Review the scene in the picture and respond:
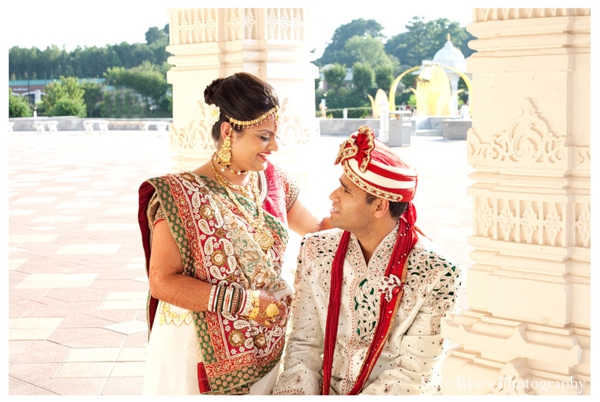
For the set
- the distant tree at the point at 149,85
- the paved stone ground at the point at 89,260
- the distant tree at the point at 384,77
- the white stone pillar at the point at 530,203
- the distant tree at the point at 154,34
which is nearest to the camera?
the white stone pillar at the point at 530,203

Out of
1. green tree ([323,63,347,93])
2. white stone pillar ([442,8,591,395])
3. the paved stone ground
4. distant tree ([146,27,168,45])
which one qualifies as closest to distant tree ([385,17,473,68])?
green tree ([323,63,347,93])

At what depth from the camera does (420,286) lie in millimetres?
2150

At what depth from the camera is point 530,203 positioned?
2.20m

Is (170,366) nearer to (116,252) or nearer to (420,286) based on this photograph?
(420,286)

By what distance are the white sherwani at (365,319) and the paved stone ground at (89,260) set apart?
1068 mm

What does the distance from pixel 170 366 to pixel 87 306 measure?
2.91m

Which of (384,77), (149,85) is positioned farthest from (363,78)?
(149,85)

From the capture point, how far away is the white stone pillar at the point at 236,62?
3436mm

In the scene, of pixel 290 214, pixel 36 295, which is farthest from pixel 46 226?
pixel 290 214

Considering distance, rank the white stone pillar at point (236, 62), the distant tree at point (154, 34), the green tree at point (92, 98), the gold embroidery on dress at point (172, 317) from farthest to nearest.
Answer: the distant tree at point (154, 34) < the green tree at point (92, 98) < the white stone pillar at point (236, 62) < the gold embroidery on dress at point (172, 317)

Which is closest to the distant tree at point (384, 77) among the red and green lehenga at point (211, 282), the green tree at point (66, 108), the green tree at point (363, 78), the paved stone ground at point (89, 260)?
the green tree at point (363, 78)

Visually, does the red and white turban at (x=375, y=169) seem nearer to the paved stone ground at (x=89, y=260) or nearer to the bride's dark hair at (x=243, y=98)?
the bride's dark hair at (x=243, y=98)

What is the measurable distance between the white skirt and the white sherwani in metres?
0.20

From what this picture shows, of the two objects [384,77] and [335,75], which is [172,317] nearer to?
[335,75]
